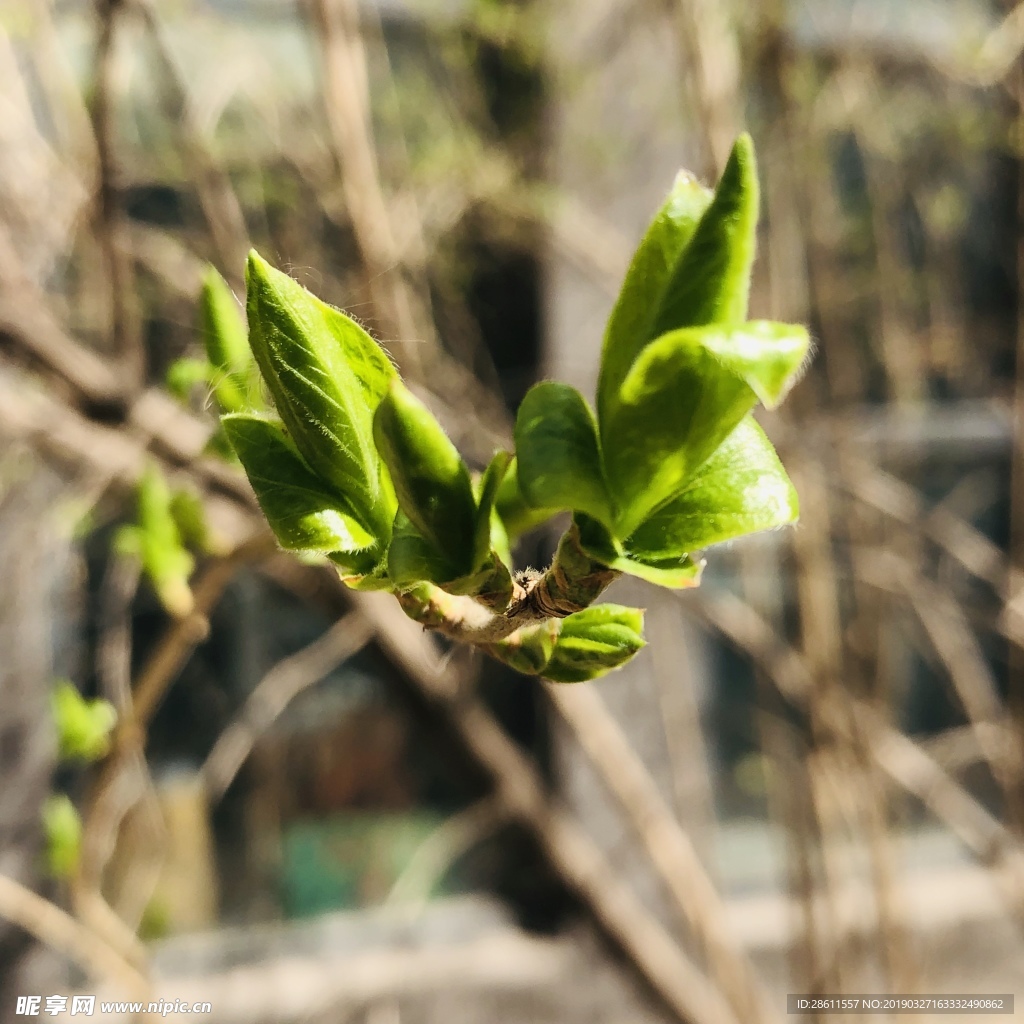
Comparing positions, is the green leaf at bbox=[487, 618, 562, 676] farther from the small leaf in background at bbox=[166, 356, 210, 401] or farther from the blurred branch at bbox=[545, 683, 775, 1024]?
the blurred branch at bbox=[545, 683, 775, 1024]

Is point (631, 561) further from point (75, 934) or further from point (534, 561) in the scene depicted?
point (534, 561)

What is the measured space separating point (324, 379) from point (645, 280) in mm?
61

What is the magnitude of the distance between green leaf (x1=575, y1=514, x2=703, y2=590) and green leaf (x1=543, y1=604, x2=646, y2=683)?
3 centimetres

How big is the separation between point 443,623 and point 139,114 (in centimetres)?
136

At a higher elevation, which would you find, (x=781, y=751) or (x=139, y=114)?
(x=139, y=114)

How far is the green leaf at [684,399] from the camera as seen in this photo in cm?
13

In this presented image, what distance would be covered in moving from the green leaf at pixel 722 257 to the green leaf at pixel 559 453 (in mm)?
22

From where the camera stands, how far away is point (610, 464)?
15 cm

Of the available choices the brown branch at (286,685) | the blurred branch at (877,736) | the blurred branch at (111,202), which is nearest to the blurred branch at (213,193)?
the blurred branch at (111,202)

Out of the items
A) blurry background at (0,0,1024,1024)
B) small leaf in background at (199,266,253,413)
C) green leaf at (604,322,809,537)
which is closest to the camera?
green leaf at (604,322,809,537)

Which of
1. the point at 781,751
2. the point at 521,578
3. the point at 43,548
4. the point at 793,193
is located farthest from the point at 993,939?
the point at 521,578

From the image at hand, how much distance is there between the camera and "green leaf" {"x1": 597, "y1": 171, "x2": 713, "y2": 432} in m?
0.15

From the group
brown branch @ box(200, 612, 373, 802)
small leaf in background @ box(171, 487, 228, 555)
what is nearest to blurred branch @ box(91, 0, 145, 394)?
small leaf in background @ box(171, 487, 228, 555)

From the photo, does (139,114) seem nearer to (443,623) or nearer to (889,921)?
(443,623)
